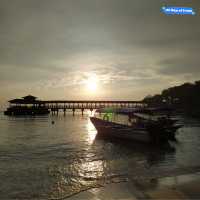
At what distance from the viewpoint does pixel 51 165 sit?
61.4 feet

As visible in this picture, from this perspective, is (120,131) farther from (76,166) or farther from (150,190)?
(150,190)

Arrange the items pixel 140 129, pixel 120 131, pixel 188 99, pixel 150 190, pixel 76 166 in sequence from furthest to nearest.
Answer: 1. pixel 188 99
2. pixel 120 131
3. pixel 140 129
4. pixel 76 166
5. pixel 150 190

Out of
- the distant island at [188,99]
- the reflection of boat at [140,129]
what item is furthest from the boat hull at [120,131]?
the distant island at [188,99]

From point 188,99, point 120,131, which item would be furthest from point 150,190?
point 188,99

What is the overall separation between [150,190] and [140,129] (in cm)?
1781

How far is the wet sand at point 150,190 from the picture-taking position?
10938 millimetres

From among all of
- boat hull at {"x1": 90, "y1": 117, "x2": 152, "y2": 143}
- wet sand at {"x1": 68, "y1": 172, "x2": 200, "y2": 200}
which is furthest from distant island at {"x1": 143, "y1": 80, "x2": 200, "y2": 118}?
wet sand at {"x1": 68, "y1": 172, "x2": 200, "y2": 200}

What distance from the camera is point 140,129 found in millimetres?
29469

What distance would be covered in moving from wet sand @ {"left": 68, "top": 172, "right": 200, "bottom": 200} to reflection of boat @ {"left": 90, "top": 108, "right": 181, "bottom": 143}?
14.9 metres

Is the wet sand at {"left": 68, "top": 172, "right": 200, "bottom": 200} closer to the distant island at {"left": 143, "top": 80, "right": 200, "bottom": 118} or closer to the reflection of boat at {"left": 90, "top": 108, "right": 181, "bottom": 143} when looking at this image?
the reflection of boat at {"left": 90, "top": 108, "right": 181, "bottom": 143}

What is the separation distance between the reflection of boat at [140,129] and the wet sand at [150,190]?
14886mm

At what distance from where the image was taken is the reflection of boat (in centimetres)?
2889

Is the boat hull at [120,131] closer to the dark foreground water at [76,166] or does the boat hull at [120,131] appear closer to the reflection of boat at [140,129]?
the reflection of boat at [140,129]

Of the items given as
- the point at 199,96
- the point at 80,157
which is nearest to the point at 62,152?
the point at 80,157
